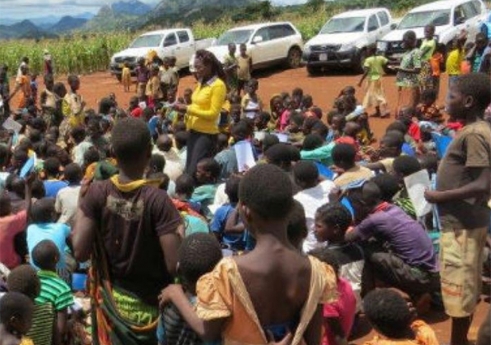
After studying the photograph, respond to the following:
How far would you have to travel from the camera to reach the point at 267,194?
8.30ft

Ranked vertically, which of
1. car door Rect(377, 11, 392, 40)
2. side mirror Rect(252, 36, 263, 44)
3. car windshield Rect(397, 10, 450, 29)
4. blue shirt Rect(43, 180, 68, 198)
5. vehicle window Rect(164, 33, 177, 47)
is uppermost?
blue shirt Rect(43, 180, 68, 198)

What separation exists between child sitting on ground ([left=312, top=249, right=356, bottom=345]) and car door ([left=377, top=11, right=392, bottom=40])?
1591 centimetres

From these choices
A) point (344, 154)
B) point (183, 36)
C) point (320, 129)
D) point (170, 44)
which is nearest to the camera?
point (344, 154)

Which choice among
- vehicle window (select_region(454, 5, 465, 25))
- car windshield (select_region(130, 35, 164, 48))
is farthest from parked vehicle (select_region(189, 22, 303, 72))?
vehicle window (select_region(454, 5, 465, 25))

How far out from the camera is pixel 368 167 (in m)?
6.55

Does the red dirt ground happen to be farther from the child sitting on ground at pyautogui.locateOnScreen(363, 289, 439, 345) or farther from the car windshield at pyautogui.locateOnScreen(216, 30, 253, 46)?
the child sitting on ground at pyautogui.locateOnScreen(363, 289, 439, 345)

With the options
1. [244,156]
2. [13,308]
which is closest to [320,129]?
[244,156]

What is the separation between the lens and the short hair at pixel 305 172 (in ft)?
18.4

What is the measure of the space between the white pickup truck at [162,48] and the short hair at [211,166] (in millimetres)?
15192

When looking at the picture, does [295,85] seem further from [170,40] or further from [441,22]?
[170,40]

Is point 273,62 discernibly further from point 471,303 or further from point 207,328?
point 207,328

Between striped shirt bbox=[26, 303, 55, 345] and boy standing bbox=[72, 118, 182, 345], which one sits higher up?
boy standing bbox=[72, 118, 182, 345]

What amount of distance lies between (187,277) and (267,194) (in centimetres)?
85

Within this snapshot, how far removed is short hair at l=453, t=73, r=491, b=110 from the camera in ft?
13.0
